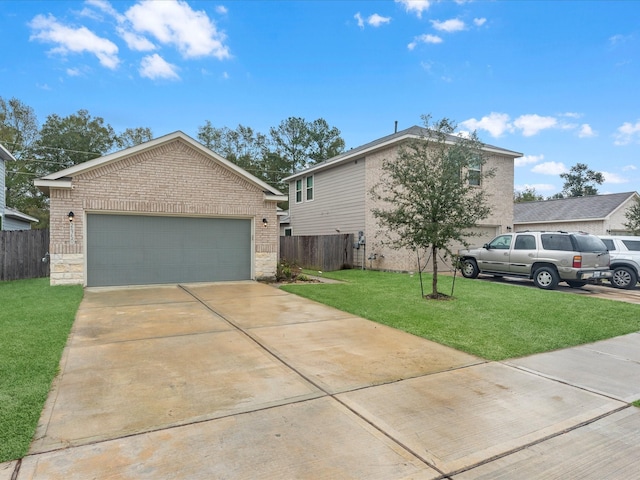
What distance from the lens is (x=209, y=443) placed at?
110 inches

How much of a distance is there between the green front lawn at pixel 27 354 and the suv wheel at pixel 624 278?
14975 mm

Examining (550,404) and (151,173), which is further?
(151,173)

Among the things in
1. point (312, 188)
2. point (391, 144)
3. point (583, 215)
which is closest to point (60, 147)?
point (312, 188)

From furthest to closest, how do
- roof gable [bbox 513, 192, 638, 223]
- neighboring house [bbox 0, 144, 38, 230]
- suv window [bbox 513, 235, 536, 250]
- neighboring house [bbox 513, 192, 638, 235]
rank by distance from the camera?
roof gable [bbox 513, 192, 638, 223]
neighboring house [bbox 513, 192, 638, 235]
neighboring house [bbox 0, 144, 38, 230]
suv window [bbox 513, 235, 536, 250]

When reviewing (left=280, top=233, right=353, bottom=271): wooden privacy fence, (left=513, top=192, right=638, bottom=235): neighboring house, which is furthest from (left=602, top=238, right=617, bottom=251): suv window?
(left=513, top=192, right=638, bottom=235): neighboring house

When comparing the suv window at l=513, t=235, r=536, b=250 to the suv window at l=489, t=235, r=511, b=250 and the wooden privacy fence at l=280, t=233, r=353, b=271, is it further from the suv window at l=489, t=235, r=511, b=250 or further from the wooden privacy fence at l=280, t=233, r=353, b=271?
the wooden privacy fence at l=280, t=233, r=353, b=271

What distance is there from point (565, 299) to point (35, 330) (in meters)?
11.1

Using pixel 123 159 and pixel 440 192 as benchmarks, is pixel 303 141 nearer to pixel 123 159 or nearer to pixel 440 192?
pixel 123 159

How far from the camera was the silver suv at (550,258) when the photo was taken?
431 inches

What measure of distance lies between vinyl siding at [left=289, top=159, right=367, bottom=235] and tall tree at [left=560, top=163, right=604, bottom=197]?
41841 millimetres

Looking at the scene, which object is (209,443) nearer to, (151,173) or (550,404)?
(550,404)

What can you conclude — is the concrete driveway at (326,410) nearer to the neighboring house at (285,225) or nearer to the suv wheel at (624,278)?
the suv wheel at (624,278)

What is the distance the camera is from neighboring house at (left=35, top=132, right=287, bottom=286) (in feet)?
35.2

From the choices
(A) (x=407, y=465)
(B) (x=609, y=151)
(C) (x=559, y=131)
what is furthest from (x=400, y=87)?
(A) (x=407, y=465)
